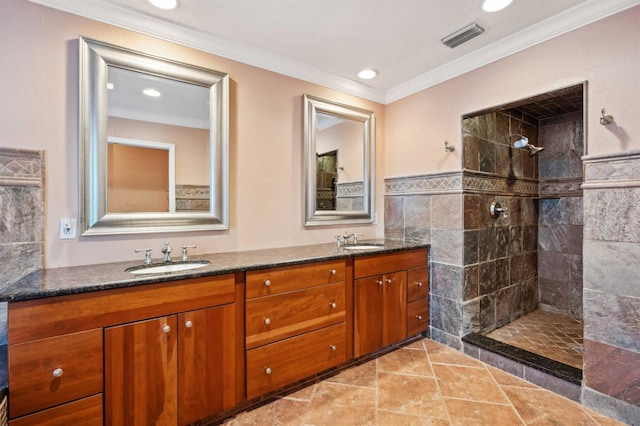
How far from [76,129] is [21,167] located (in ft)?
1.11

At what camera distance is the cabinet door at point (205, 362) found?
5.02ft

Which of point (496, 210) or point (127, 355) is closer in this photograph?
point (127, 355)

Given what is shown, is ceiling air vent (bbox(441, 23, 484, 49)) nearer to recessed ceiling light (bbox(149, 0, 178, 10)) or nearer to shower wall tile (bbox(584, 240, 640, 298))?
shower wall tile (bbox(584, 240, 640, 298))

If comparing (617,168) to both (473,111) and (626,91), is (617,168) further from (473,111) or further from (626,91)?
(473,111)

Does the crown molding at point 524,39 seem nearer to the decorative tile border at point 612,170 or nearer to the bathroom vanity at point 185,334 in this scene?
the decorative tile border at point 612,170

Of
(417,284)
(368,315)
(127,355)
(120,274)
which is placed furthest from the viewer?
(417,284)

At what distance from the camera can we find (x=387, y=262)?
94.2 inches

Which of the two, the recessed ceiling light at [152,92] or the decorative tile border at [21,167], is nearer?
the decorative tile border at [21,167]

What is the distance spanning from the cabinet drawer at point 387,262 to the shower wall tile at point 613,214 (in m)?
1.15

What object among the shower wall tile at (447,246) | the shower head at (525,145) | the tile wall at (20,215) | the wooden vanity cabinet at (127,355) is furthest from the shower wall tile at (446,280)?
the tile wall at (20,215)

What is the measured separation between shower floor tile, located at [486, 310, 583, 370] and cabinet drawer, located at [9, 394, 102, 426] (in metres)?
2.82

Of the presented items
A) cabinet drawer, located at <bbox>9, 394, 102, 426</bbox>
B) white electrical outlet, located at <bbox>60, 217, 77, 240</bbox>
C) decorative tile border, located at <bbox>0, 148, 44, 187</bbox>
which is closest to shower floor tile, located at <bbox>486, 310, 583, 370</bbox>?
cabinet drawer, located at <bbox>9, 394, 102, 426</bbox>

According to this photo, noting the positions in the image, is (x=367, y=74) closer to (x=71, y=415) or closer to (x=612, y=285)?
(x=612, y=285)

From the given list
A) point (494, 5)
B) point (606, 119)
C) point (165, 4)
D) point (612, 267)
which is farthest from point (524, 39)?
point (165, 4)
